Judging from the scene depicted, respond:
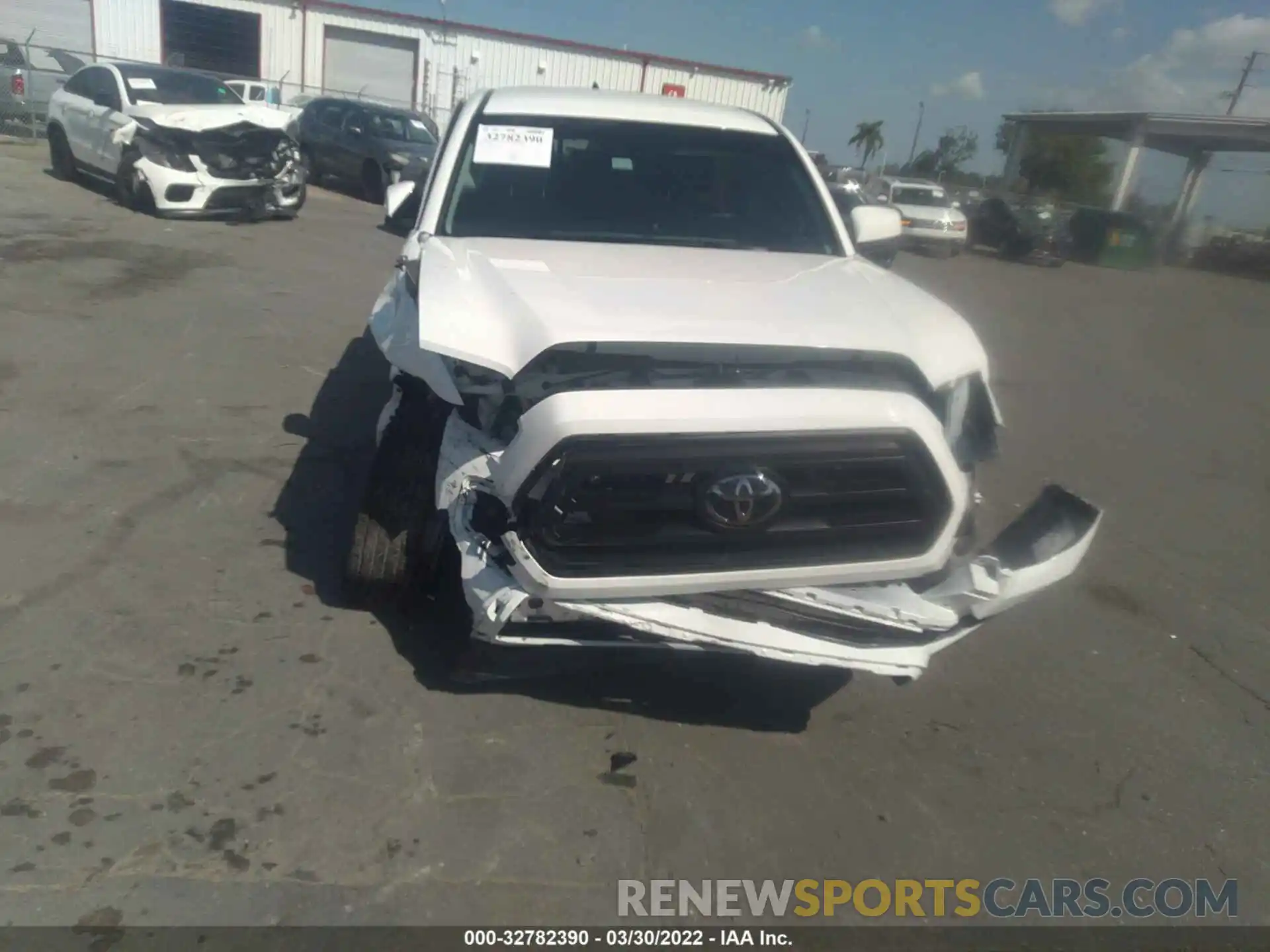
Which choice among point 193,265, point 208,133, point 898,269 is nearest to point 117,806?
point 193,265

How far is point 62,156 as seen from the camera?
1334 cm

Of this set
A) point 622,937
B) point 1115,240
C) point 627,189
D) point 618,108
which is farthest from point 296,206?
point 1115,240

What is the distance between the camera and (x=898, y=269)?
57.2ft

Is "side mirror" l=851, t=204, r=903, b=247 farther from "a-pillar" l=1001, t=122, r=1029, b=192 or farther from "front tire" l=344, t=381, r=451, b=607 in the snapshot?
"a-pillar" l=1001, t=122, r=1029, b=192

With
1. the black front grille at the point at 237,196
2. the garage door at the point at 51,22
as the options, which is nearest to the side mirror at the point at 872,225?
the black front grille at the point at 237,196

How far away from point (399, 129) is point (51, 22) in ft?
64.8

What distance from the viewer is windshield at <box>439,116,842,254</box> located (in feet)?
13.1

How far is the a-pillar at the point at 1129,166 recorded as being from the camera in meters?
27.8

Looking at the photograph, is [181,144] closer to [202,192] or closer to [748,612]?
[202,192]

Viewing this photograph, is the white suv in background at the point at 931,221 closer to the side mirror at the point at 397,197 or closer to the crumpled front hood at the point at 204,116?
the crumpled front hood at the point at 204,116

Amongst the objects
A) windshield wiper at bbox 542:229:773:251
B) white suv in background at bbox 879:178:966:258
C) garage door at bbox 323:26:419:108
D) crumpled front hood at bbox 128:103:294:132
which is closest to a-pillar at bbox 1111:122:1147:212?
white suv in background at bbox 879:178:966:258

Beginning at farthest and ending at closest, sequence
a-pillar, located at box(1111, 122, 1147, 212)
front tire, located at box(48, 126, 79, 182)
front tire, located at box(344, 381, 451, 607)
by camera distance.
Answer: a-pillar, located at box(1111, 122, 1147, 212) < front tire, located at box(48, 126, 79, 182) < front tire, located at box(344, 381, 451, 607)

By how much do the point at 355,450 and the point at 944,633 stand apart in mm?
3380

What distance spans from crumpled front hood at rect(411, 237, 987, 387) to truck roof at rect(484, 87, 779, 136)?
3.17 ft
